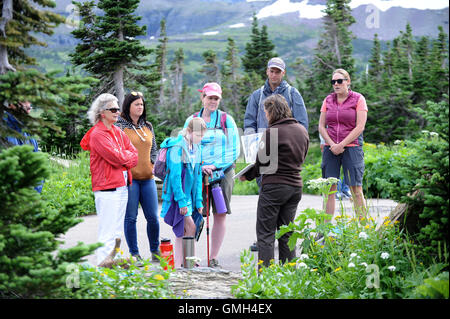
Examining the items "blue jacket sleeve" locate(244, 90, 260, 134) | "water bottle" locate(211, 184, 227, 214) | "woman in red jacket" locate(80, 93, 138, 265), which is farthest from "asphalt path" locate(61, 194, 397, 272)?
"blue jacket sleeve" locate(244, 90, 260, 134)

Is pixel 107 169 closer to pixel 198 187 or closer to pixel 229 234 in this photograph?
pixel 198 187

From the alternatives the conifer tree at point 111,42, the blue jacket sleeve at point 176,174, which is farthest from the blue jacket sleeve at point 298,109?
the conifer tree at point 111,42

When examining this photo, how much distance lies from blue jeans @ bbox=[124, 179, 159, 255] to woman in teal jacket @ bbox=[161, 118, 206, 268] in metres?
0.45

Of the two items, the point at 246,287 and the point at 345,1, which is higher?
the point at 345,1

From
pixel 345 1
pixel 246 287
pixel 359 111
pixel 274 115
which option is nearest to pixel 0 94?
pixel 246 287

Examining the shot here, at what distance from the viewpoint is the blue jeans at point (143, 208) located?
641 centimetres

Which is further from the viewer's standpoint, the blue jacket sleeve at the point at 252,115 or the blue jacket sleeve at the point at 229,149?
the blue jacket sleeve at the point at 252,115

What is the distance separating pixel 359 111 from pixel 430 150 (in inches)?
115

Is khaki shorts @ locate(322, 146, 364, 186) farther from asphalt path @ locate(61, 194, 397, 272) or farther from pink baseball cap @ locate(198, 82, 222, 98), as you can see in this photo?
pink baseball cap @ locate(198, 82, 222, 98)

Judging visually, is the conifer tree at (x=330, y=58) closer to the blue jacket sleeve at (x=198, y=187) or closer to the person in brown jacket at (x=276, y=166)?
the blue jacket sleeve at (x=198, y=187)

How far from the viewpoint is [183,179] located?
6098mm

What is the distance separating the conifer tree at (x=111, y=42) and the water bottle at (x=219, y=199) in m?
12.6
